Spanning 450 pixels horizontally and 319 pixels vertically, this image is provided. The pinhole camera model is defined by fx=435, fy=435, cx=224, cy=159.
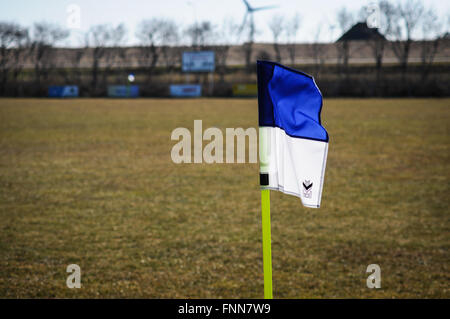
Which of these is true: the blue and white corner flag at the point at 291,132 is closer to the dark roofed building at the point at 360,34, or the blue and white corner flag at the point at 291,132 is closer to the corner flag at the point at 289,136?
the corner flag at the point at 289,136

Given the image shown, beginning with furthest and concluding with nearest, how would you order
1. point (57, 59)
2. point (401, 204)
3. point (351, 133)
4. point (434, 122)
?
point (57, 59)
point (434, 122)
point (351, 133)
point (401, 204)

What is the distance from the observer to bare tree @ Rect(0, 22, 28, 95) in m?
53.6

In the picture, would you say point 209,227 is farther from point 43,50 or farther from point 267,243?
point 43,50

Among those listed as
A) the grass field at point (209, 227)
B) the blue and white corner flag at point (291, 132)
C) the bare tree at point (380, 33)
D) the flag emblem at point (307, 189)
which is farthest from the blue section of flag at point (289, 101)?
the bare tree at point (380, 33)

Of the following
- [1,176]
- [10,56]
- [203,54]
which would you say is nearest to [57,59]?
[10,56]

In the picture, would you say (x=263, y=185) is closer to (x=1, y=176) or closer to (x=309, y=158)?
(x=309, y=158)

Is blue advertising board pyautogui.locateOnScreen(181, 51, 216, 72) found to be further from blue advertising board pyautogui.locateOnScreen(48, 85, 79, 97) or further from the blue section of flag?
the blue section of flag

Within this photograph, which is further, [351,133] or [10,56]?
[10,56]

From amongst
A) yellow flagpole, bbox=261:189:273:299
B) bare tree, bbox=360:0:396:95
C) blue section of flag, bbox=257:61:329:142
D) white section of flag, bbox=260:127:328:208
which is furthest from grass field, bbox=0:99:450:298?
bare tree, bbox=360:0:396:95

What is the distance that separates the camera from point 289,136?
2680 mm

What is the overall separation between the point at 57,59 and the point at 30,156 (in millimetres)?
63376

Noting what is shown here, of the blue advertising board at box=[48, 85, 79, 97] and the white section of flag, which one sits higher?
the blue advertising board at box=[48, 85, 79, 97]

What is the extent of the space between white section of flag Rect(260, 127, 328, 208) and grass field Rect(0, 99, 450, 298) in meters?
2.28

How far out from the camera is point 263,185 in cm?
263
